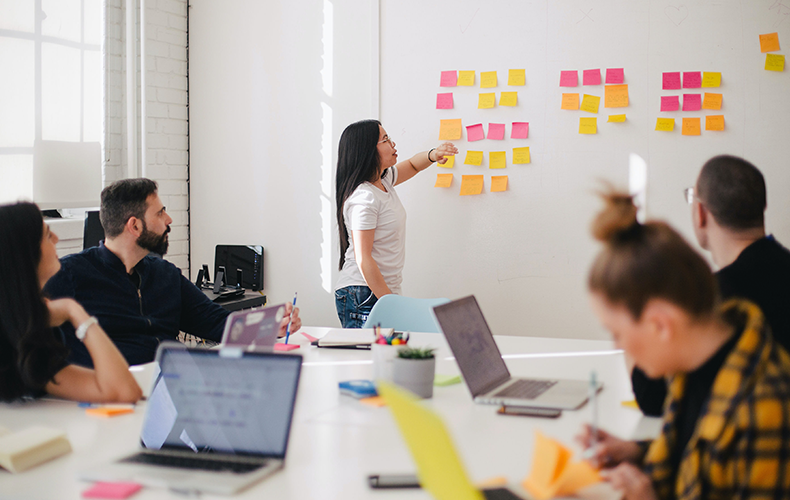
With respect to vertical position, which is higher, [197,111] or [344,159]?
[197,111]

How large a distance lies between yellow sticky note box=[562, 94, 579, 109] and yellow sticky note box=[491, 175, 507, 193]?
47 centimetres

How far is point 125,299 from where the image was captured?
2.30 metres

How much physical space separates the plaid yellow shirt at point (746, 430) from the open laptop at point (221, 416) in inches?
25.4

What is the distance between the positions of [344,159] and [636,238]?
2.29 meters

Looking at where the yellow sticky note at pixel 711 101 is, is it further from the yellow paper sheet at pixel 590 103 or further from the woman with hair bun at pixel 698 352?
the woman with hair bun at pixel 698 352

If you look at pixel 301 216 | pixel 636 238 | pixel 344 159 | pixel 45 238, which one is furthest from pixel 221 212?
pixel 636 238

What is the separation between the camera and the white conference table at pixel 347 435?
1.13 meters

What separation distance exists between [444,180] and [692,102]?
1.27m

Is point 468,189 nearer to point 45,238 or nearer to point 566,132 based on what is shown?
point 566,132

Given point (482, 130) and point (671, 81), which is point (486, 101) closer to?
point (482, 130)

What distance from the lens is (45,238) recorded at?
5.60 feet

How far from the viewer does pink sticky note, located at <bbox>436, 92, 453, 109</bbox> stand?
3.55 meters

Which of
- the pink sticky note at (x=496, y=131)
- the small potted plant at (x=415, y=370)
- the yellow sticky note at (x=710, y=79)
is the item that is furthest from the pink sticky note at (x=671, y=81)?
the small potted plant at (x=415, y=370)

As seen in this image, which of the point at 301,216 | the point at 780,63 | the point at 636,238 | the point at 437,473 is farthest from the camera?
the point at 301,216
